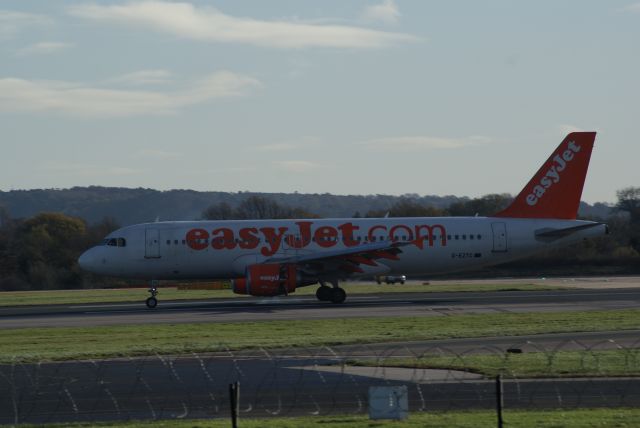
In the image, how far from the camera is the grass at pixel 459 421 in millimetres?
15570

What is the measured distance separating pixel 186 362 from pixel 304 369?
3.51m

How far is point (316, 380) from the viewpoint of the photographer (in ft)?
70.7

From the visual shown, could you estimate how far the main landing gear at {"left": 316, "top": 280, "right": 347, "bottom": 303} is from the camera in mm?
45844

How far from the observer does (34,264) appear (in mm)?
85938

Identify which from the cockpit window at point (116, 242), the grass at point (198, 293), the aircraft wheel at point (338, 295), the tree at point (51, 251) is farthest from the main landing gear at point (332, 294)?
the tree at point (51, 251)

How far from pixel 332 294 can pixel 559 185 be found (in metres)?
11.8

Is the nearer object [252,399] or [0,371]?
[252,399]

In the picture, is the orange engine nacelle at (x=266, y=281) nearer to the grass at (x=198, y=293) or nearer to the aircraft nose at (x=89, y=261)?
the aircraft nose at (x=89, y=261)

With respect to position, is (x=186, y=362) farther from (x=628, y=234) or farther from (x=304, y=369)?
(x=628, y=234)

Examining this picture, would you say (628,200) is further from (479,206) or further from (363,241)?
(363,241)

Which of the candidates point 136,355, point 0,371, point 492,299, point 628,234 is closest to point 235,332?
point 136,355

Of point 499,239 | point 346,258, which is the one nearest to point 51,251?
point 346,258

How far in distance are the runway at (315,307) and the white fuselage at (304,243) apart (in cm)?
168

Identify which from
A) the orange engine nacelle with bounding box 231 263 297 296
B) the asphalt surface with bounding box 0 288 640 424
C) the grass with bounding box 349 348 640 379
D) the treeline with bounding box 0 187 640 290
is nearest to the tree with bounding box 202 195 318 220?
the treeline with bounding box 0 187 640 290
